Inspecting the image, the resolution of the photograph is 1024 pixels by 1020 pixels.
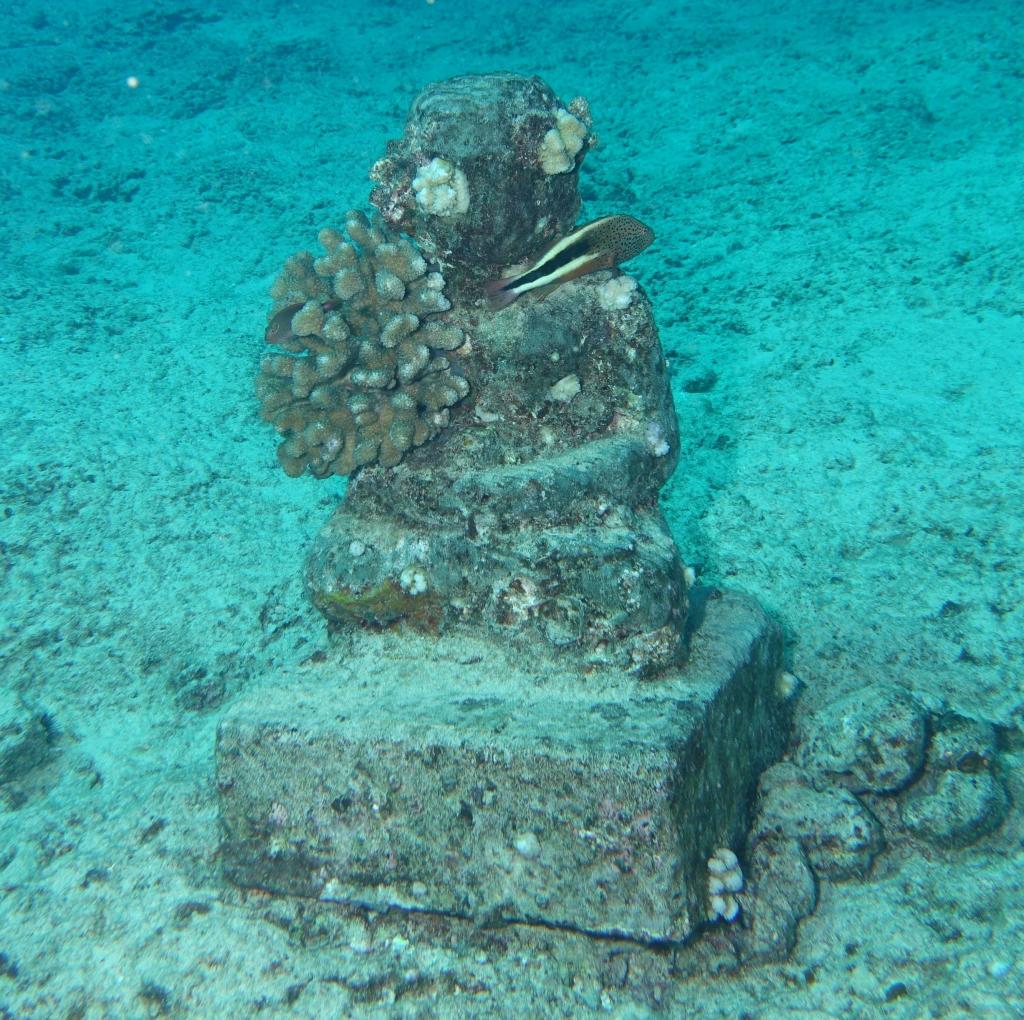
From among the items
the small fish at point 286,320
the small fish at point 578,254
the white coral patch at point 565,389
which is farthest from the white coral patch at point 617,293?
the small fish at point 286,320

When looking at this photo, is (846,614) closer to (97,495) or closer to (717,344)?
(717,344)

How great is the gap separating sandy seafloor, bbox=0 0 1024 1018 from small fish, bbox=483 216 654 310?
7.68 ft

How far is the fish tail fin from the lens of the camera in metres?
3.44

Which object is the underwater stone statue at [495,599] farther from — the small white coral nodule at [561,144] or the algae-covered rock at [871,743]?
the algae-covered rock at [871,743]

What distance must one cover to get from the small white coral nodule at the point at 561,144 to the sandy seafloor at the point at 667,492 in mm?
2794

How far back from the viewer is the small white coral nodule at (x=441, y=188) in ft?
10.6

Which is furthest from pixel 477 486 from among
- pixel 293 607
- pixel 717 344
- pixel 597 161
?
pixel 597 161

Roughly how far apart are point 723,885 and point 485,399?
2.47m

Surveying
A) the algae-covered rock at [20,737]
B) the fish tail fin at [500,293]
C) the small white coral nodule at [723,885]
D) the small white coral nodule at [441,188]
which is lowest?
the small white coral nodule at [723,885]

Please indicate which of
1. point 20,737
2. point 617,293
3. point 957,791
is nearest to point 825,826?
point 957,791

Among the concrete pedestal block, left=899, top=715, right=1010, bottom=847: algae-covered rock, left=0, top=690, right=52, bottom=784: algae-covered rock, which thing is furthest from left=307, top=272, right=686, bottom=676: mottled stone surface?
left=0, top=690, right=52, bottom=784: algae-covered rock

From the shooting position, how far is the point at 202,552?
5.13 metres

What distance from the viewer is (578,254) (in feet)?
11.2

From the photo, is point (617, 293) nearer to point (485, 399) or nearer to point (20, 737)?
point (485, 399)
